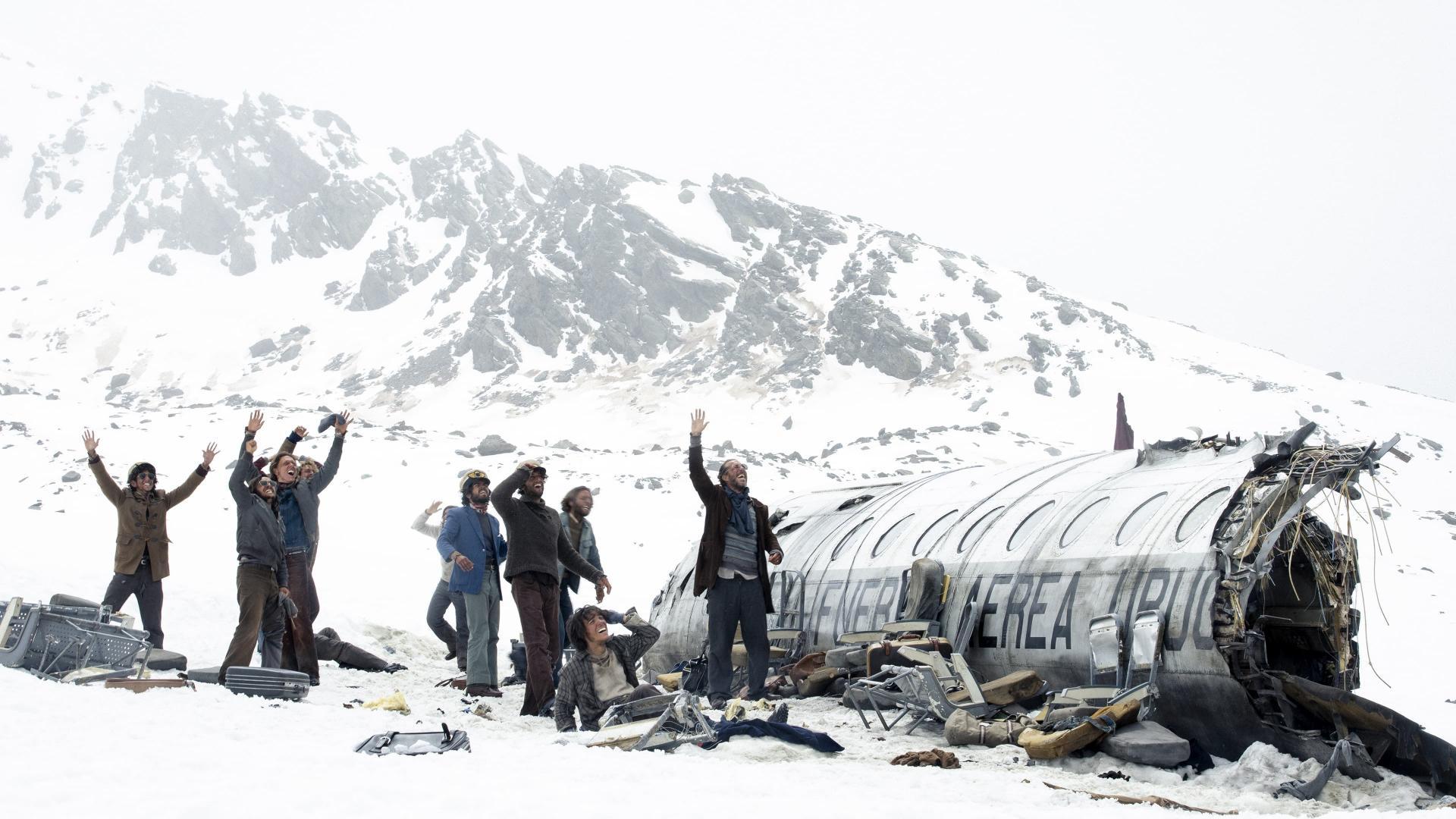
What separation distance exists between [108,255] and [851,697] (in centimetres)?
15321

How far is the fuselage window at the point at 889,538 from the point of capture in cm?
1157

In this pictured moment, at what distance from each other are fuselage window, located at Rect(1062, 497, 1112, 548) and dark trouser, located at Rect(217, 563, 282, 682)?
640 cm

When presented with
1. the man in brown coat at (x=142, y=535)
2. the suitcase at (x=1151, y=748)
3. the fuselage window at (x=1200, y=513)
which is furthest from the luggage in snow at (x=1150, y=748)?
the man in brown coat at (x=142, y=535)

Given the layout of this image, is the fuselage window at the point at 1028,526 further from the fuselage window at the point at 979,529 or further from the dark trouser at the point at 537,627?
the dark trouser at the point at 537,627

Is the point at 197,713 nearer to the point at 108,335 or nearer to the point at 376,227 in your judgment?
the point at 108,335

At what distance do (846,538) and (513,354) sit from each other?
88.3m

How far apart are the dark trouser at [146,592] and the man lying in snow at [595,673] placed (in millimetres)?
4230

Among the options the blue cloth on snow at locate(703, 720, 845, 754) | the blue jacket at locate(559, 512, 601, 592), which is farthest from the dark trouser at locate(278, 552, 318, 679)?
the blue cloth on snow at locate(703, 720, 845, 754)

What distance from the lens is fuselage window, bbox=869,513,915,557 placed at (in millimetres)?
11570

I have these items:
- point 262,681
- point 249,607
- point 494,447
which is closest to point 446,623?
point 249,607

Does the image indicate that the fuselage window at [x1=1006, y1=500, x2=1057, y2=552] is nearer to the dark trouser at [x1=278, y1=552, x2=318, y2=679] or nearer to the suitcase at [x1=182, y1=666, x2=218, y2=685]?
the dark trouser at [x1=278, y1=552, x2=318, y2=679]

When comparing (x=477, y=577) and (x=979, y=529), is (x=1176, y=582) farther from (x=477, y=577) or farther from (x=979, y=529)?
(x=477, y=577)

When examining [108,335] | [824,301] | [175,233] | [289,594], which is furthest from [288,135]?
[289,594]

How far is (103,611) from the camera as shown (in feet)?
30.5
